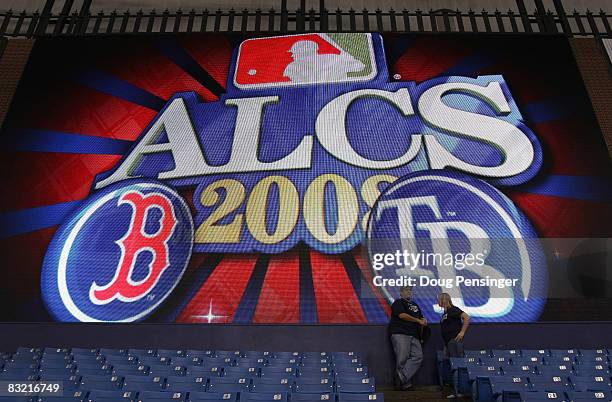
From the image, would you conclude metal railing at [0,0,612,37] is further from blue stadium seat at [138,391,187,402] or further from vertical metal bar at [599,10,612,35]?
blue stadium seat at [138,391,187,402]

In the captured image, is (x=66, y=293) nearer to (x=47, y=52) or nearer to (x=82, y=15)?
(x=47, y=52)

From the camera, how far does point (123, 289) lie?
20.7 ft

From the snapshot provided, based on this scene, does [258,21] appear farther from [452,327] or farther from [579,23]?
[452,327]

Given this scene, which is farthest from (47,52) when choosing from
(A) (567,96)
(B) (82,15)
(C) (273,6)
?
(A) (567,96)

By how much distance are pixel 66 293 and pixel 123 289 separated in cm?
70

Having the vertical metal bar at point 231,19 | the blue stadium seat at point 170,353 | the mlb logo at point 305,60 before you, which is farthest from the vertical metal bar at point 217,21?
the blue stadium seat at point 170,353

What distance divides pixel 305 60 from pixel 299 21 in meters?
1.29

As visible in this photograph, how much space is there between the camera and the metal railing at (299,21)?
8820 millimetres

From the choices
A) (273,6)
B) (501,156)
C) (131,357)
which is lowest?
(131,357)

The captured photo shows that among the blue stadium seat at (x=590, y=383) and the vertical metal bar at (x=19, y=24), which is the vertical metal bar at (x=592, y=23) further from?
the vertical metal bar at (x=19, y=24)

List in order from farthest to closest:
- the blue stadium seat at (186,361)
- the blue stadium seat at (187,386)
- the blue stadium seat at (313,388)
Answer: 1. the blue stadium seat at (186,361)
2. the blue stadium seat at (187,386)
3. the blue stadium seat at (313,388)

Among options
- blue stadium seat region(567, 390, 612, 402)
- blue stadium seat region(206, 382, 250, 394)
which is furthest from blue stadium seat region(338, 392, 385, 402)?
blue stadium seat region(567, 390, 612, 402)

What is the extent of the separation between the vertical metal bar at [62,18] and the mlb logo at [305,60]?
3411mm

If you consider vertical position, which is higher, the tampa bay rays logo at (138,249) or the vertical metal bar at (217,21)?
the vertical metal bar at (217,21)
